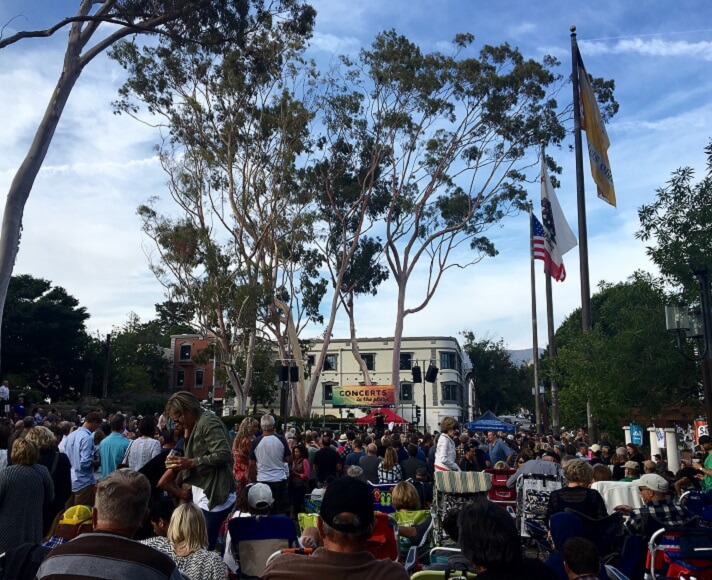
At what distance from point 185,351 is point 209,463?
68349 millimetres

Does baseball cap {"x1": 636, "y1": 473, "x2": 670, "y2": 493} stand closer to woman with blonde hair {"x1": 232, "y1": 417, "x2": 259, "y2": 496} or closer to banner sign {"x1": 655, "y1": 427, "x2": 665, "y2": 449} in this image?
woman with blonde hair {"x1": 232, "y1": 417, "x2": 259, "y2": 496}

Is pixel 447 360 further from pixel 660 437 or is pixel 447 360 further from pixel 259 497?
pixel 259 497

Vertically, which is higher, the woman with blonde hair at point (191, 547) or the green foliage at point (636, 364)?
the green foliage at point (636, 364)

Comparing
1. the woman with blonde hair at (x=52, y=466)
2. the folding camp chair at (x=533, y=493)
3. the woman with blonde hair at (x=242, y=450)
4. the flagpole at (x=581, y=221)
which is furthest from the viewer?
the flagpole at (x=581, y=221)

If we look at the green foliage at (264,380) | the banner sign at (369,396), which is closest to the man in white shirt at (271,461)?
the banner sign at (369,396)

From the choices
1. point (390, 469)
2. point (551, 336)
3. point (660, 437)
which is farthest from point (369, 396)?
point (390, 469)

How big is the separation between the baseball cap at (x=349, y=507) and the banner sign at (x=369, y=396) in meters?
34.3

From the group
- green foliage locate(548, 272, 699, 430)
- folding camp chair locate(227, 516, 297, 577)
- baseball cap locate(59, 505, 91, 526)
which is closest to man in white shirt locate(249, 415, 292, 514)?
folding camp chair locate(227, 516, 297, 577)

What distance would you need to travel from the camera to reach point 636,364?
720 inches

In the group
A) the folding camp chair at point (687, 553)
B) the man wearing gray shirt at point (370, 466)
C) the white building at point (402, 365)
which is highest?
the white building at point (402, 365)

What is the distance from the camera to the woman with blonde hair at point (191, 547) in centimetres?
454

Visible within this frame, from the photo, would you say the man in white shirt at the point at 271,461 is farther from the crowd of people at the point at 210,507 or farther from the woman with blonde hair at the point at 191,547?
the woman with blonde hair at the point at 191,547

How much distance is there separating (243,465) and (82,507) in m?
4.16

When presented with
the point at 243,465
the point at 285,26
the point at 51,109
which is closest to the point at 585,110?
the point at 285,26
